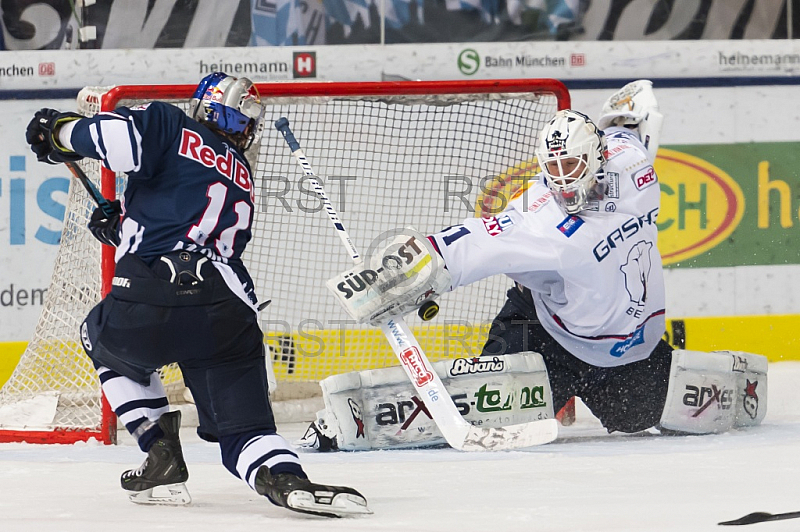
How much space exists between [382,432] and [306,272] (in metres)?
1.14

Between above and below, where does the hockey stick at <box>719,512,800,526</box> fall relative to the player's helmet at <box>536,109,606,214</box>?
below

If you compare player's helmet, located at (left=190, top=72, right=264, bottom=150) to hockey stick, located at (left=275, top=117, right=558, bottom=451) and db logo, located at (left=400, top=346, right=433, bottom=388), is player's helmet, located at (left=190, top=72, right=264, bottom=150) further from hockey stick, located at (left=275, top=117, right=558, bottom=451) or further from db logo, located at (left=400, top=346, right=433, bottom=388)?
db logo, located at (left=400, top=346, right=433, bottom=388)

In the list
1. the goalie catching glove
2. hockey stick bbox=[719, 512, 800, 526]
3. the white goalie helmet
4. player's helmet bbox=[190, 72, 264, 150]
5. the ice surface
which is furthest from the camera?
the white goalie helmet

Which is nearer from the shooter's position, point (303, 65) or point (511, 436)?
point (511, 436)

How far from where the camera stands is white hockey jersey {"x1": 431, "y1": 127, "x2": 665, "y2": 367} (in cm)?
371

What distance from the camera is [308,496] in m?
2.64

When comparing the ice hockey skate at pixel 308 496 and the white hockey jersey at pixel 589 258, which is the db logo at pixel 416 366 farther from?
the ice hockey skate at pixel 308 496

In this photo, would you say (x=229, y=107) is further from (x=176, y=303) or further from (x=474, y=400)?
(x=474, y=400)

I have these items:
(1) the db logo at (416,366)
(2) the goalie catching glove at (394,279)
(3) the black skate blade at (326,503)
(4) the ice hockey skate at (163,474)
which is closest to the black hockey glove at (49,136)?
(4) the ice hockey skate at (163,474)

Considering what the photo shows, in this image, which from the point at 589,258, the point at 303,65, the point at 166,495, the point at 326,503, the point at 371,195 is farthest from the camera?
the point at 303,65

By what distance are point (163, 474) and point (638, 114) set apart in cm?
221

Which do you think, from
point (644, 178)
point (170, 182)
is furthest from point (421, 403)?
point (170, 182)

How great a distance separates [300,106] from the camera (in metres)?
4.90

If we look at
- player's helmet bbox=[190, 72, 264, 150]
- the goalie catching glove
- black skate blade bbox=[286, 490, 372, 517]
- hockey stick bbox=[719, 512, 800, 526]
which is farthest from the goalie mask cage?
hockey stick bbox=[719, 512, 800, 526]
